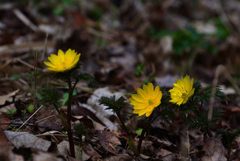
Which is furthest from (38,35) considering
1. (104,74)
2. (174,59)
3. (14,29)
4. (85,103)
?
(174,59)

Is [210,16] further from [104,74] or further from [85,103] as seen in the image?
[85,103]

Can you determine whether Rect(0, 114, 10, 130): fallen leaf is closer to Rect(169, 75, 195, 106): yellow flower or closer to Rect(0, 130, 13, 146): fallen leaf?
Rect(0, 130, 13, 146): fallen leaf

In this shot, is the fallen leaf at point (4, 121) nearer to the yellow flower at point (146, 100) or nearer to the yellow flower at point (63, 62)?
the yellow flower at point (63, 62)

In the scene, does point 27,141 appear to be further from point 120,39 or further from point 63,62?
point 120,39

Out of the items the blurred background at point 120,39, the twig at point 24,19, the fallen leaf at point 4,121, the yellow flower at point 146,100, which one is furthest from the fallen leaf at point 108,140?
the twig at point 24,19

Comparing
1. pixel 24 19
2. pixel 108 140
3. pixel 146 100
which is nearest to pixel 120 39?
pixel 24 19
